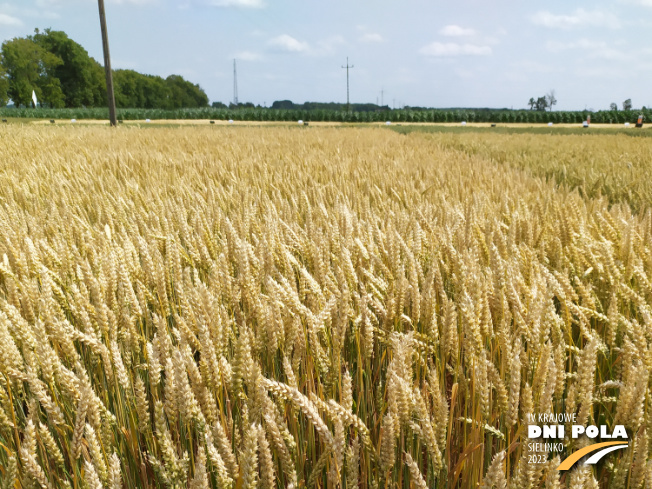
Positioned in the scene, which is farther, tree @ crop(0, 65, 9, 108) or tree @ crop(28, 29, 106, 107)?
tree @ crop(28, 29, 106, 107)

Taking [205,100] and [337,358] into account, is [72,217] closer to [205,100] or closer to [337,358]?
[337,358]

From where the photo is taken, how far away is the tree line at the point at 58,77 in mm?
57531

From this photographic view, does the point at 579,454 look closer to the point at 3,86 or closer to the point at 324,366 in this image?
the point at 324,366

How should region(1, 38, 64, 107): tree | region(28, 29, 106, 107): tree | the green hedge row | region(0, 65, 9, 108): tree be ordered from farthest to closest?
region(28, 29, 106, 107): tree, region(1, 38, 64, 107): tree, region(0, 65, 9, 108): tree, the green hedge row

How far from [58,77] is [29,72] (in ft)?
24.0

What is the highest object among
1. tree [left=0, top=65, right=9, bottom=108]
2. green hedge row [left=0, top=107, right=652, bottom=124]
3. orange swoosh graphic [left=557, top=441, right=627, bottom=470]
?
tree [left=0, top=65, right=9, bottom=108]

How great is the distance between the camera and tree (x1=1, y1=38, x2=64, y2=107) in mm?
57312

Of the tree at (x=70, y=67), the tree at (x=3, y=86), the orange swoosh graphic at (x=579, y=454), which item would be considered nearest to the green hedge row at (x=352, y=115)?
the tree at (x=3, y=86)

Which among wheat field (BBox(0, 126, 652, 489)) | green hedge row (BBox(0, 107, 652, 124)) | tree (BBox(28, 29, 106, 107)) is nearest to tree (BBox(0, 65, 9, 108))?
green hedge row (BBox(0, 107, 652, 124))

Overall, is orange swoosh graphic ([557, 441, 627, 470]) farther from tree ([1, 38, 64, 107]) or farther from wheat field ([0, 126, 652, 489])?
tree ([1, 38, 64, 107])

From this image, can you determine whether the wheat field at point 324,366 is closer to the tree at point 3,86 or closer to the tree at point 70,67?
the tree at point 3,86

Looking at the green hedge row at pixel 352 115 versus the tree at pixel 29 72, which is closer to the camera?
the green hedge row at pixel 352 115

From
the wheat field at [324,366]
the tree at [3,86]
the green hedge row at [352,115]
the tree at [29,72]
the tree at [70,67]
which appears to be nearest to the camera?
the wheat field at [324,366]

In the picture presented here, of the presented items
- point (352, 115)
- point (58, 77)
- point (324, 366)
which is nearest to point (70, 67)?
point (58, 77)
